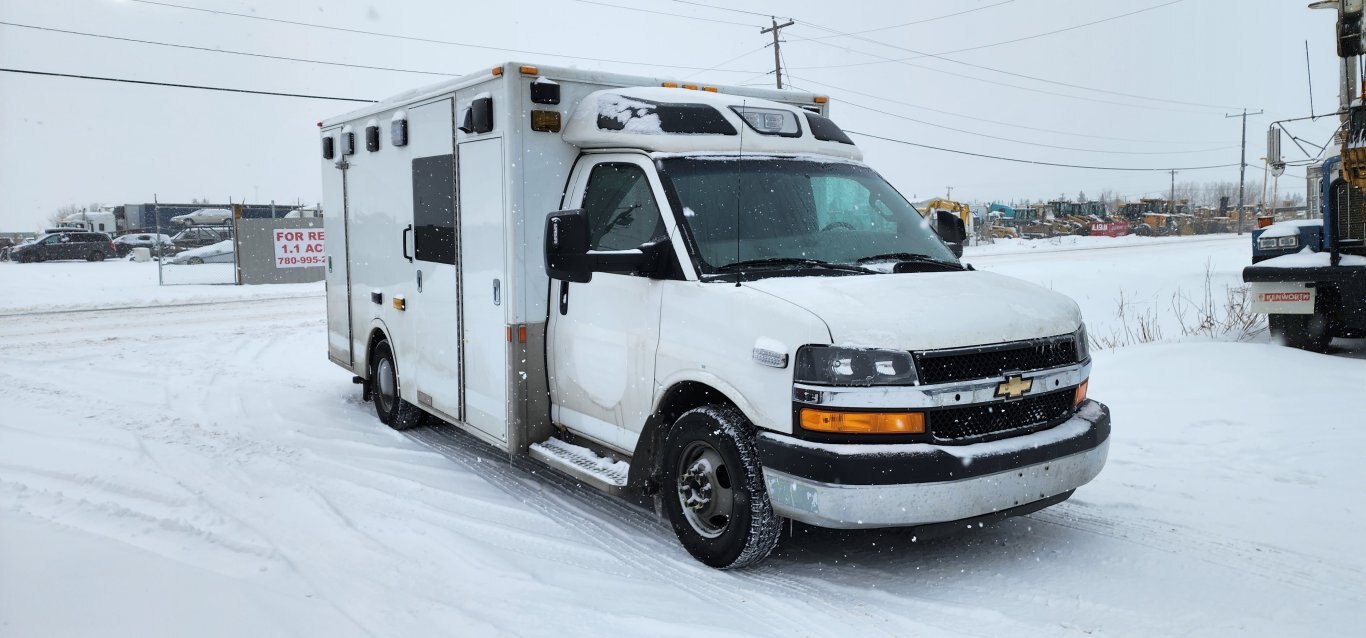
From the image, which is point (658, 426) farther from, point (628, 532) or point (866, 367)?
point (866, 367)

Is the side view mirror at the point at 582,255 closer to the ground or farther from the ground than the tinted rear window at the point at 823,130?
closer to the ground

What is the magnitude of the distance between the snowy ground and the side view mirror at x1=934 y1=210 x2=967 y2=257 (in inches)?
68.8

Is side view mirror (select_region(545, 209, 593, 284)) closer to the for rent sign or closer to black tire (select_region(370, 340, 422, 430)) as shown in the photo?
black tire (select_region(370, 340, 422, 430))

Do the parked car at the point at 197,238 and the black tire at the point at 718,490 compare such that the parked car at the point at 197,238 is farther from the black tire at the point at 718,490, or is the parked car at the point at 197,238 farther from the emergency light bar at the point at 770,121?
the black tire at the point at 718,490

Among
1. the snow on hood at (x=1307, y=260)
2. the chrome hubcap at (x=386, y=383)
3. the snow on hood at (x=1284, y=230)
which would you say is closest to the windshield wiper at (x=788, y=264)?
the chrome hubcap at (x=386, y=383)

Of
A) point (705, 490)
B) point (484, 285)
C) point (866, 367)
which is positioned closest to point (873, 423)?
point (866, 367)

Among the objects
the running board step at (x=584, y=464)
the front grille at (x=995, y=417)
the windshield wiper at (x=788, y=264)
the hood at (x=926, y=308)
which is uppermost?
the windshield wiper at (x=788, y=264)

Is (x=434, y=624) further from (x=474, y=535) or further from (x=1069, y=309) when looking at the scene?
(x=1069, y=309)

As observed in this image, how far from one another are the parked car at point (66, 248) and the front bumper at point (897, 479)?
139ft

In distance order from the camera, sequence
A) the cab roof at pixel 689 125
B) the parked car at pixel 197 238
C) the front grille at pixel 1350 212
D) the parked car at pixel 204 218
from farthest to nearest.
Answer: the parked car at pixel 204 218, the parked car at pixel 197 238, the front grille at pixel 1350 212, the cab roof at pixel 689 125

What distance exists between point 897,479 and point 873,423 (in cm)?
25

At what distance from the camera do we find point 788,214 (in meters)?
5.14

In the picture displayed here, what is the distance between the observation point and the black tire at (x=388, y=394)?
7.71 meters

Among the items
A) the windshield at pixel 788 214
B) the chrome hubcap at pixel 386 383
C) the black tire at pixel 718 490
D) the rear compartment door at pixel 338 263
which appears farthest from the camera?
A: the rear compartment door at pixel 338 263
